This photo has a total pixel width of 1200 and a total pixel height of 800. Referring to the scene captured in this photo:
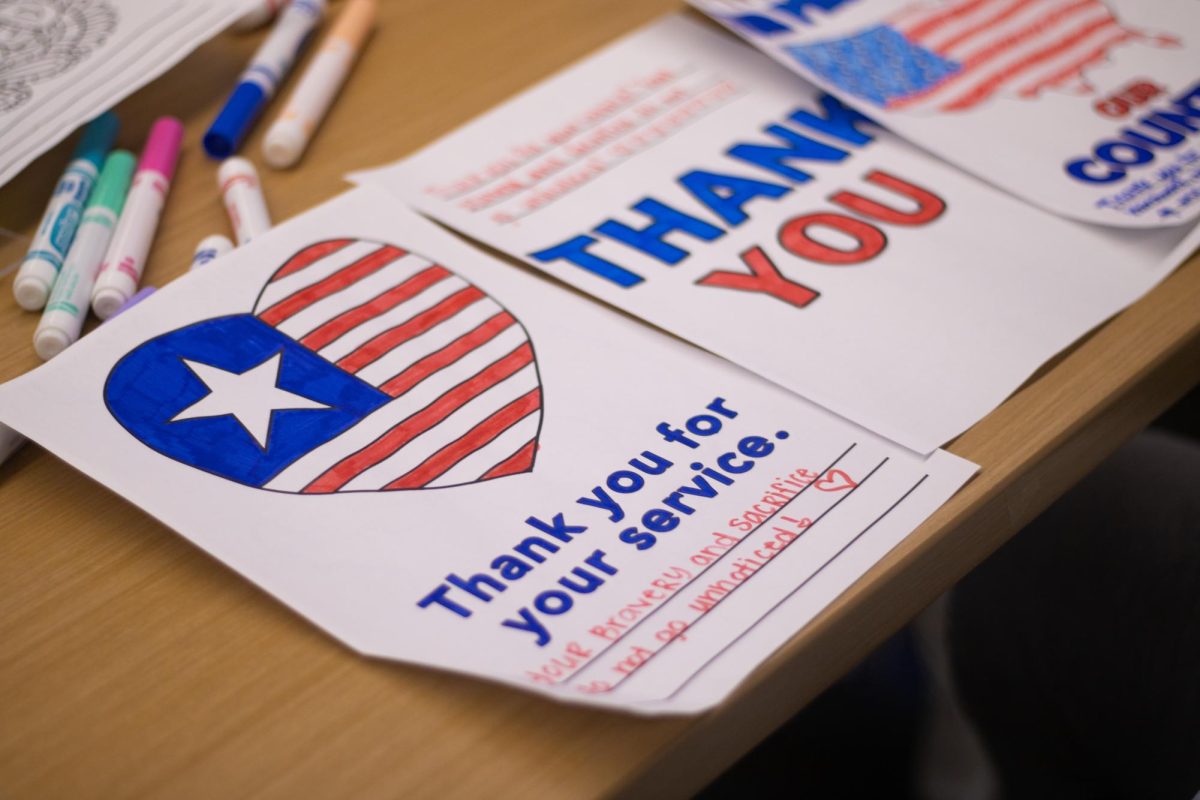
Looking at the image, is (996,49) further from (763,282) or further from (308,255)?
(308,255)

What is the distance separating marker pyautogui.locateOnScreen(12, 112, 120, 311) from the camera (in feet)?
1.76

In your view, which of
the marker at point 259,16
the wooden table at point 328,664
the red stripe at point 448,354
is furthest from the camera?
the marker at point 259,16

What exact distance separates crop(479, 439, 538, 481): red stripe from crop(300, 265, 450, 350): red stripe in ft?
0.36

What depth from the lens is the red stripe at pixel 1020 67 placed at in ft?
2.06

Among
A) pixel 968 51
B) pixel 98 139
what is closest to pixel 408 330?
pixel 98 139

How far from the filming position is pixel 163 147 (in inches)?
24.5

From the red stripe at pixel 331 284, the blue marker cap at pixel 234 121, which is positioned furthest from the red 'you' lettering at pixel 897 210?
the blue marker cap at pixel 234 121

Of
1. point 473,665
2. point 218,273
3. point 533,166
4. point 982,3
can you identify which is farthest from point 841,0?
point 473,665

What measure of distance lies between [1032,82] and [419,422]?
401mm

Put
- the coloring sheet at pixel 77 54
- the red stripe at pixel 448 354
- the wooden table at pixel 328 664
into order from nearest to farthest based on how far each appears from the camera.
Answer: the wooden table at pixel 328 664 < the red stripe at pixel 448 354 < the coloring sheet at pixel 77 54

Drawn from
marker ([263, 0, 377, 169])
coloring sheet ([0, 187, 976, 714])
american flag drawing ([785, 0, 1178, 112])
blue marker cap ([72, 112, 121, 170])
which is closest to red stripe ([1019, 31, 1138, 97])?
american flag drawing ([785, 0, 1178, 112])

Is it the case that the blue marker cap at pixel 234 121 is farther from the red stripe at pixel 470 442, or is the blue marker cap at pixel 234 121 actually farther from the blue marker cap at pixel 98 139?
the red stripe at pixel 470 442

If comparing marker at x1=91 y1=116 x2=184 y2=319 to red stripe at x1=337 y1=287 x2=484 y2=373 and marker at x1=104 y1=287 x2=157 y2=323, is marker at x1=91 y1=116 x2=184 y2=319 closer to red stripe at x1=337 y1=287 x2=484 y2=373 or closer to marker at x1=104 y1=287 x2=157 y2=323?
marker at x1=104 y1=287 x2=157 y2=323

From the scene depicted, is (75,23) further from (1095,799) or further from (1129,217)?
(1095,799)
